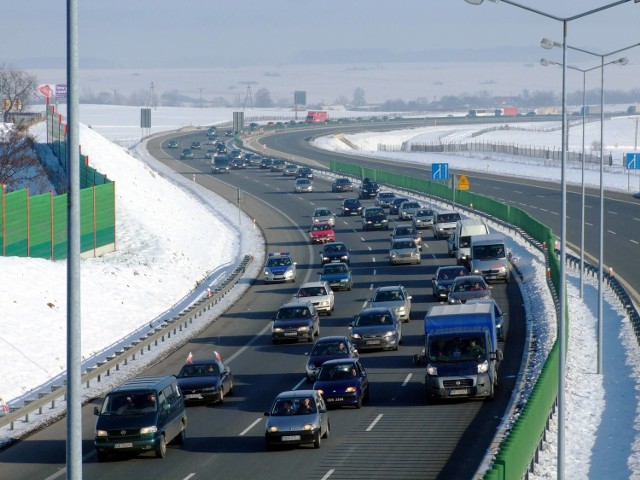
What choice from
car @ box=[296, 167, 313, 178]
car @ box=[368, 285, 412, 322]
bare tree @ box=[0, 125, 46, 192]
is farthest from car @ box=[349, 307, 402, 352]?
car @ box=[296, 167, 313, 178]

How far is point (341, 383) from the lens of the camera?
102 ft

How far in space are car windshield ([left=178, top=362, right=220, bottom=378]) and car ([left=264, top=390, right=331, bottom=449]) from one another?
5636mm

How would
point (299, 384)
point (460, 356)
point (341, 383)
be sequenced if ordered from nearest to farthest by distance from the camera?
point (341, 383) < point (460, 356) < point (299, 384)

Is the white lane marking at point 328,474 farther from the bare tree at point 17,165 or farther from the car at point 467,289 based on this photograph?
the bare tree at point 17,165

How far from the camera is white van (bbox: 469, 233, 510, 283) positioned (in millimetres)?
53188

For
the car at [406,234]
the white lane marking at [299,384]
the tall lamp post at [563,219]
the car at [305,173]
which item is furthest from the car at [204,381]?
the car at [305,173]

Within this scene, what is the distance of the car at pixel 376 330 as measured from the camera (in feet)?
129

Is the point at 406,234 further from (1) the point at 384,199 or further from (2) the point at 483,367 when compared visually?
(2) the point at 483,367

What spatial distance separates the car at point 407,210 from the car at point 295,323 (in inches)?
1497

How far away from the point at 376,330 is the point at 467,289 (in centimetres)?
712

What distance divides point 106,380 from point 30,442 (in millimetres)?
7656

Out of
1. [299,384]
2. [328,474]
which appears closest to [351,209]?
[299,384]

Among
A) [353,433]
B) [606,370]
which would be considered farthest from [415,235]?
[353,433]

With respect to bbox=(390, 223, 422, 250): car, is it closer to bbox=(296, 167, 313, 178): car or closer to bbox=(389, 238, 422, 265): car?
bbox=(389, 238, 422, 265): car
